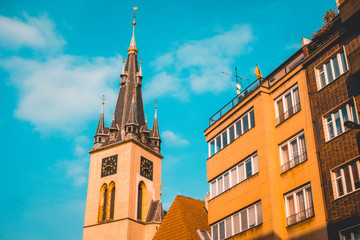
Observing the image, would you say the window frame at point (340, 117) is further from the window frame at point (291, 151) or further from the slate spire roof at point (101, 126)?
the slate spire roof at point (101, 126)

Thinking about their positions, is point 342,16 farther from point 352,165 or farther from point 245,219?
point 245,219

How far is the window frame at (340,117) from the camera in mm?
19984

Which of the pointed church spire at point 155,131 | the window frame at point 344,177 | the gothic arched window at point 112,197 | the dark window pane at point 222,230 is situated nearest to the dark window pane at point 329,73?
the window frame at point 344,177

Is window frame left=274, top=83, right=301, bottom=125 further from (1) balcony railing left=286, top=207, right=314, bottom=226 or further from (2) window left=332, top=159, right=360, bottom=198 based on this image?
(1) balcony railing left=286, top=207, right=314, bottom=226

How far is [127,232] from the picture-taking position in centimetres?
6222

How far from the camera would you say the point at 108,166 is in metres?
70.0

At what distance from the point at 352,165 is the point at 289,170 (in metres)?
3.87

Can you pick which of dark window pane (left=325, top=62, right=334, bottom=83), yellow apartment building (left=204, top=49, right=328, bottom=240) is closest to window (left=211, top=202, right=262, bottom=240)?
yellow apartment building (left=204, top=49, right=328, bottom=240)

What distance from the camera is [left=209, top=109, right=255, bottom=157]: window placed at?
2615cm

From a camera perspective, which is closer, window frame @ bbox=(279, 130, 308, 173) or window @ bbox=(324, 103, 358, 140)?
window @ bbox=(324, 103, 358, 140)

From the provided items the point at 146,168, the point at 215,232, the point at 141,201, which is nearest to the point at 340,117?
the point at 215,232

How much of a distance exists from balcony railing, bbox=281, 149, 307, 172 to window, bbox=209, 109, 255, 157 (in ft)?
10.4

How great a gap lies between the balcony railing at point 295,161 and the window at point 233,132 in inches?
124

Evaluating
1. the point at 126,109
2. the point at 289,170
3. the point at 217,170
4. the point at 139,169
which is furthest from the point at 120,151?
the point at 289,170
